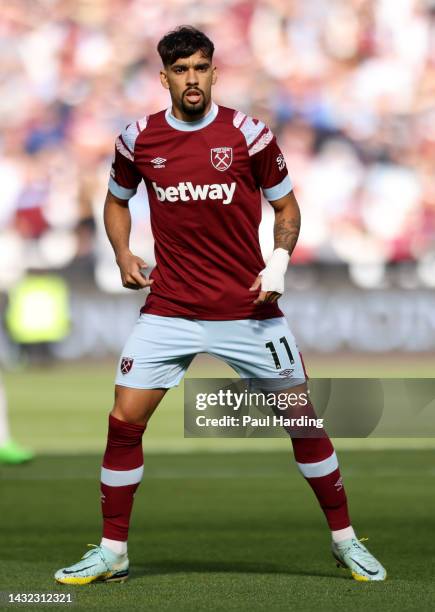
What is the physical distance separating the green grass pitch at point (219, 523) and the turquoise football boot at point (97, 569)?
0.20ft

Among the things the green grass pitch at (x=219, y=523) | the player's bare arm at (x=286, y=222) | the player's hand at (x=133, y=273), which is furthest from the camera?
the player's bare arm at (x=286, y=222)

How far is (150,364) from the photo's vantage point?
516 centimetres

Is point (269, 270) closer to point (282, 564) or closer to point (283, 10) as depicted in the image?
point (282, 564)

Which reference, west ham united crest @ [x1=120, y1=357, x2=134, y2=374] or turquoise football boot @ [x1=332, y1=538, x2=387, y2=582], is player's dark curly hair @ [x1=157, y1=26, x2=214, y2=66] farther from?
turquoise football boot @ [x1=332, y1=538, x2=387, y2=582]

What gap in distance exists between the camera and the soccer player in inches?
202

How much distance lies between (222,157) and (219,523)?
2.74 meters

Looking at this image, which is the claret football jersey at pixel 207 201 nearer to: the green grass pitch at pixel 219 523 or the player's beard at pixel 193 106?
the player's beard at pixel 193 106

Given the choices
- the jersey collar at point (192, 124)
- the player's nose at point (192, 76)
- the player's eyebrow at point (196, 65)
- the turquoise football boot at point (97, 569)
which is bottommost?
the turquoise football boot at point (97, 569)

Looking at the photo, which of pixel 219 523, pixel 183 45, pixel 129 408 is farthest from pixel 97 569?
pixel 219 523

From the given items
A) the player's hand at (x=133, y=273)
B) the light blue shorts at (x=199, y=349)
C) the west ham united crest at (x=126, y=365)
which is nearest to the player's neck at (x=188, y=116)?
the player's hand at (x=133, y=273)

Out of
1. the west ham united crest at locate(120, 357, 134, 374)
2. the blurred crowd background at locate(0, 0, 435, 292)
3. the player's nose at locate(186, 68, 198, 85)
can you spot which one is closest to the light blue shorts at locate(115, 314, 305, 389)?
the west ham united crest at locate(120, 357, 134, 374)

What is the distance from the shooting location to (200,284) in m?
5.19

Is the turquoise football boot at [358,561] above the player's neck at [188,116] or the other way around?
the other way around

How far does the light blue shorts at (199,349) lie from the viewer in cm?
517
